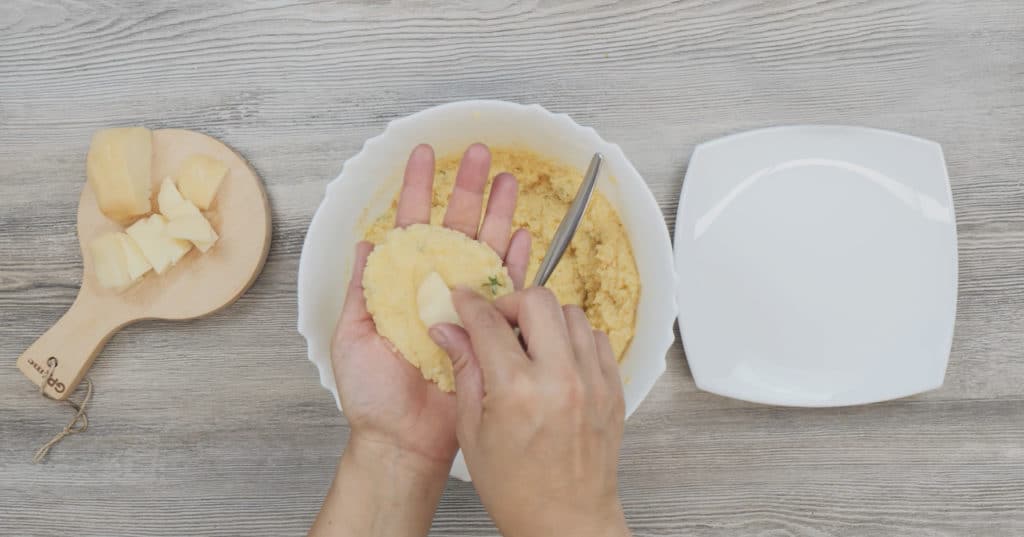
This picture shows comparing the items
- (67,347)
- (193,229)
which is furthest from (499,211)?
(67,347)

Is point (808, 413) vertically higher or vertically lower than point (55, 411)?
lower

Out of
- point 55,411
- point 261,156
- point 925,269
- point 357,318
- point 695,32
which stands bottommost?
Result: point 55,411

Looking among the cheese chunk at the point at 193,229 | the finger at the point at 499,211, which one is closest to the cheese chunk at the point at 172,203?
the cheese chunk at the point at 193,229

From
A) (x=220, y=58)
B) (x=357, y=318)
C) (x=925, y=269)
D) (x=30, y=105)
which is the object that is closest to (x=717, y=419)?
(x=925, y=269)

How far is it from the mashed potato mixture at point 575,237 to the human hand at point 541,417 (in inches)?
9.3

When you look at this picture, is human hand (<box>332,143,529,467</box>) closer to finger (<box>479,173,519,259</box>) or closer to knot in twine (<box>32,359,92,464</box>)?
finger (<box>479,173,519,259</box>)

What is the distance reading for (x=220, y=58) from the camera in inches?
41.4

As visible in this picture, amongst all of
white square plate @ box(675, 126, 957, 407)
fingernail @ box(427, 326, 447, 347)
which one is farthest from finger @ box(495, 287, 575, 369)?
white square plate @ box(675, 126, 957, 407)

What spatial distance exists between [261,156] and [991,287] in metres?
1.26

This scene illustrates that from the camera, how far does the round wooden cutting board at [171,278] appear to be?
0.99 meters

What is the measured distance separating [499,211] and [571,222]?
11 cm

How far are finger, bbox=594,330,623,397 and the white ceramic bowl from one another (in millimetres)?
181

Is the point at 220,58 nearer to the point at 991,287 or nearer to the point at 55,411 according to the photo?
the point at 55,411

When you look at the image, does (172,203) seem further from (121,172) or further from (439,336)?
(439,336)
